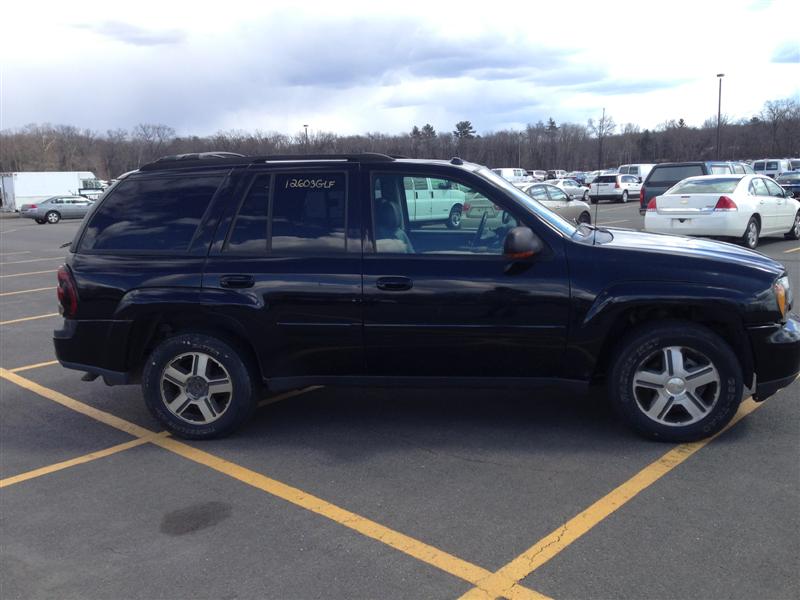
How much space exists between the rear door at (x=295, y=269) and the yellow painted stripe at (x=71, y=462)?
1076 mm

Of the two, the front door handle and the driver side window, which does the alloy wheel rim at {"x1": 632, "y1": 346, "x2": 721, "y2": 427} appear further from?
the front door handle

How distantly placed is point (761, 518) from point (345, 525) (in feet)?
6.87

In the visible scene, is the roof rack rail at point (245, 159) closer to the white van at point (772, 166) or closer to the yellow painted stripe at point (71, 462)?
the yellow painted stripe at point (71, 462)

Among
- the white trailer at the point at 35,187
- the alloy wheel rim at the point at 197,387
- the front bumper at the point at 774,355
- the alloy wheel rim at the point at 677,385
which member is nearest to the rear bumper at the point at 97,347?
the alloy wheel rim at the point at 197,387

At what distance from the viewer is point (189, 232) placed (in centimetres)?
487

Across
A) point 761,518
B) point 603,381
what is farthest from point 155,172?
point 761,518

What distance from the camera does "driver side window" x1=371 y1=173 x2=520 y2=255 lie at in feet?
14.9

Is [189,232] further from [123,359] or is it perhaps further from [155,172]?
[123,359]

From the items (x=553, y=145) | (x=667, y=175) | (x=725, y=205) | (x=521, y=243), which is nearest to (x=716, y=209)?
(x=725, y=205)

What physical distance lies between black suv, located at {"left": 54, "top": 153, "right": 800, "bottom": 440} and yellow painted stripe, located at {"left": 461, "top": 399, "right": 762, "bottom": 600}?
0.23 metres

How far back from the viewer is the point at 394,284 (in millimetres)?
4520

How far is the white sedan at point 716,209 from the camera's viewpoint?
43.3 feet

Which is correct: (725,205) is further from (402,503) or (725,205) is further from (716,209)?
(402,503)

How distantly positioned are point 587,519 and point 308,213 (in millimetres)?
2584
